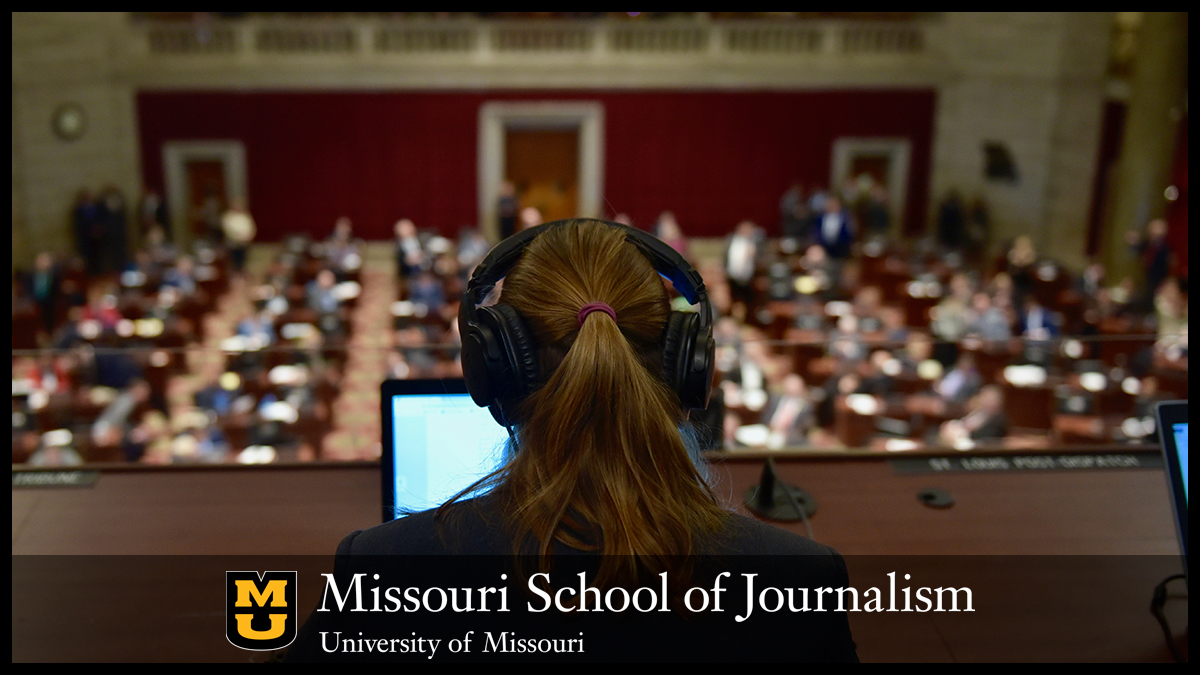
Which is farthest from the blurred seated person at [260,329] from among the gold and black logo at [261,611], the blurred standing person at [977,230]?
the blurred standing person at [977,230]

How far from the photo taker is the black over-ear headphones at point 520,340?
1.06 meters

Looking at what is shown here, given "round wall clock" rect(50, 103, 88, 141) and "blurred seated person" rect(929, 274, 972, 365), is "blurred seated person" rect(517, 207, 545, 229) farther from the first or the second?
"round wall clock" rect(50, 103, 88, 141)

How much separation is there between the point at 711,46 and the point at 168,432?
10.7 meters

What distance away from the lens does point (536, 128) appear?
1545 centimetres

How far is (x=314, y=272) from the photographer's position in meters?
11.5

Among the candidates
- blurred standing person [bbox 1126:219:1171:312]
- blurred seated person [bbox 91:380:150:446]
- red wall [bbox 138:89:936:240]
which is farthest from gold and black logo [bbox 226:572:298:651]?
red wall [bbox 138:89:936:240]

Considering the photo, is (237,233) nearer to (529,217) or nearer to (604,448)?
(529,217)

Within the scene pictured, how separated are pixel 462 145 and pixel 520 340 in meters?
14.6

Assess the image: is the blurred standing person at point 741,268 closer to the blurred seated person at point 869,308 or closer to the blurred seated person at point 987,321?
the blurred seated person at point 869,308

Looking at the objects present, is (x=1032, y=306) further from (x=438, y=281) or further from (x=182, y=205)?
(x=182, y=205)

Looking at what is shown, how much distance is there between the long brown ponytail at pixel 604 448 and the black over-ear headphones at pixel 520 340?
17 millimetres

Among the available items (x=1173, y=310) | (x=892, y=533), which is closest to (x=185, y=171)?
(x=1173, y=310)

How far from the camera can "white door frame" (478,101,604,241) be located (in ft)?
49.5

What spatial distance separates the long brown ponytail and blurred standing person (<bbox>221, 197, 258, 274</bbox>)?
1330 cm
